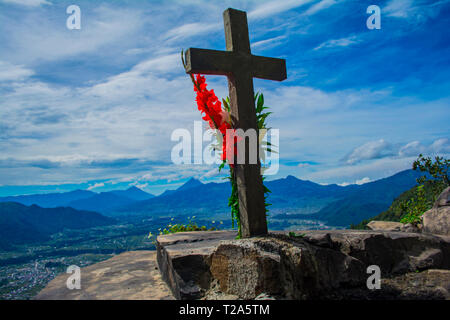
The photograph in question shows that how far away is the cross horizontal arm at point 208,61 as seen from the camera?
5.32 metres

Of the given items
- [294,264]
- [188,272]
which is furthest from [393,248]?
[188,272]

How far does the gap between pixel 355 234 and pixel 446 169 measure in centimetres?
1147

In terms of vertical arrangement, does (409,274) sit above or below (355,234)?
below

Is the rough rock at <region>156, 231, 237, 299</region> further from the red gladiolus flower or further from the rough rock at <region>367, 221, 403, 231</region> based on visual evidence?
the rough rock at <region>367, 221, 403, 231</region>

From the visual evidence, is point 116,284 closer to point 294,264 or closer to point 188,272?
point 188,272

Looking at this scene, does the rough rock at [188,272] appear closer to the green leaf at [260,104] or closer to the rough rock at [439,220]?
the green leaf at [260,104]

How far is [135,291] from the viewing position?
594 cm

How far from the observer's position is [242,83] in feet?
18.7

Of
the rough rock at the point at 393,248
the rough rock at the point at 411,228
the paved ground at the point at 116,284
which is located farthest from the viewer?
the rough rock at the point at 411,228

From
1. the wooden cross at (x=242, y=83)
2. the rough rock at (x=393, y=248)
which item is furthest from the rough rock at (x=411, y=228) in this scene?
the wooden cross at (x=242, y=83)

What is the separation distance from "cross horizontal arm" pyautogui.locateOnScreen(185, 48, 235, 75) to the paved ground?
153 inches

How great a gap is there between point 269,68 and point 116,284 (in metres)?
5.17
